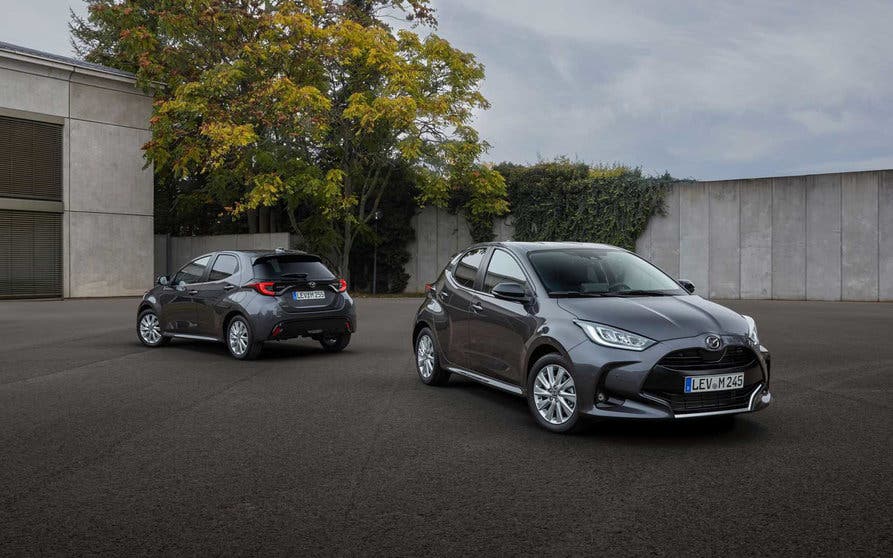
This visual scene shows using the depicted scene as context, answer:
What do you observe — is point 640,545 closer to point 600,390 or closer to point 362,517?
point 362,517

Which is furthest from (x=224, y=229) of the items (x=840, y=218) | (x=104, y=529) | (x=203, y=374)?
(x=104, y=529)

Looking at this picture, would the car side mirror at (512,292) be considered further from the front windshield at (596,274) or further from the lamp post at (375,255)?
the lamp post at (375,255)

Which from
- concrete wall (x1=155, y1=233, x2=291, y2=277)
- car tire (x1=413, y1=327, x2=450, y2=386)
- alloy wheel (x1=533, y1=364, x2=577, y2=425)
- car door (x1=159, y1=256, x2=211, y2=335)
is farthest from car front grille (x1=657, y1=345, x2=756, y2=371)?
concrete wall (x1=155, y1=233, x2=291, y2=277)

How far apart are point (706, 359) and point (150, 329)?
9.90 m

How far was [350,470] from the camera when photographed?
548cm

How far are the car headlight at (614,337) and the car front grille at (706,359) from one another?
20cm

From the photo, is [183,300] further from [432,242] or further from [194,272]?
[432,242]

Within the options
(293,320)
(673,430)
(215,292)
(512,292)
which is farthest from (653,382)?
(215,292)

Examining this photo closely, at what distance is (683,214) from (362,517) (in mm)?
26062

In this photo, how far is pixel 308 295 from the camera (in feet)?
38.9

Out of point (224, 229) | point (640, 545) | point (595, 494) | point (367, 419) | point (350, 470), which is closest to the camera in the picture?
point (640, 545)

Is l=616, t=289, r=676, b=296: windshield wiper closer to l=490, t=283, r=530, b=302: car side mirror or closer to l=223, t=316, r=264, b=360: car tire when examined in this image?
l=490, t=283, r=530, b=302: car side mirror

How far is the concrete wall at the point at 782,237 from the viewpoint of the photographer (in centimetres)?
2614

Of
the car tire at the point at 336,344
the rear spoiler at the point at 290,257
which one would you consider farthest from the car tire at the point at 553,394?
the car tire at the point at 336,344
